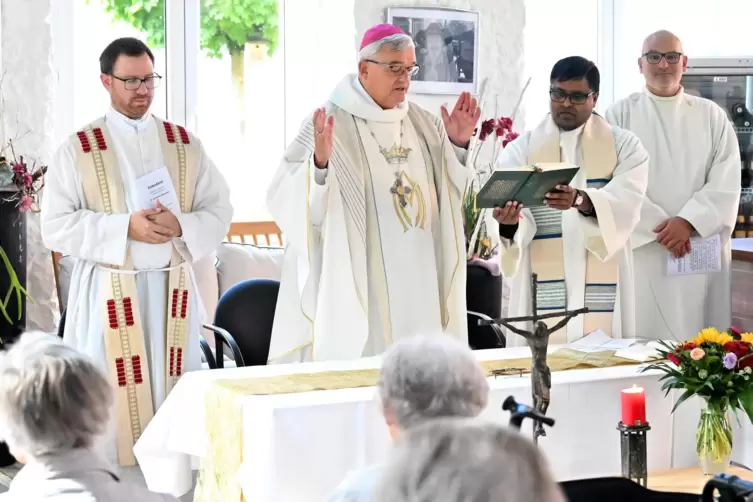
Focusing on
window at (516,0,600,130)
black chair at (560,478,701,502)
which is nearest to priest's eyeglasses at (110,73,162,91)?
black chair at (560,478,701,502)

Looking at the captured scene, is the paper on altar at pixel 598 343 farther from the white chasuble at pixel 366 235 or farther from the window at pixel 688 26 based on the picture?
the window at pixel 688 26

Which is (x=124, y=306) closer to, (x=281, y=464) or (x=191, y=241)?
(x=191, y=241)

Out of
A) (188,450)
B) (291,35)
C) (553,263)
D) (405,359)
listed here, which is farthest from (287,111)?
(405,359)

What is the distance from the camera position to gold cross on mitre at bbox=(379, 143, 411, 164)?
4.31 m

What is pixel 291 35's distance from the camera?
287 inches

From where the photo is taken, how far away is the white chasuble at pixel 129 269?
15.0 ft

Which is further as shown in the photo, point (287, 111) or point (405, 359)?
point (287, 111)

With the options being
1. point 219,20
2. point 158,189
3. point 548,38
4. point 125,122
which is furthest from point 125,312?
point 548,38

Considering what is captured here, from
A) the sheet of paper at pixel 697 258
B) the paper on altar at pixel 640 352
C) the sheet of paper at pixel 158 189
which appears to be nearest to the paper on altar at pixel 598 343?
the paper on altar at pixel 640 352

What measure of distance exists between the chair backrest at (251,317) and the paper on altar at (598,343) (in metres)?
1.37

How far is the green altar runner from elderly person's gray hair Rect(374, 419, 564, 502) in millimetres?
1988

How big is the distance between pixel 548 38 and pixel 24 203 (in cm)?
444

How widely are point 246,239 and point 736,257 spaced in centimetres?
305

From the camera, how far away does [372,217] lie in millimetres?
4250
